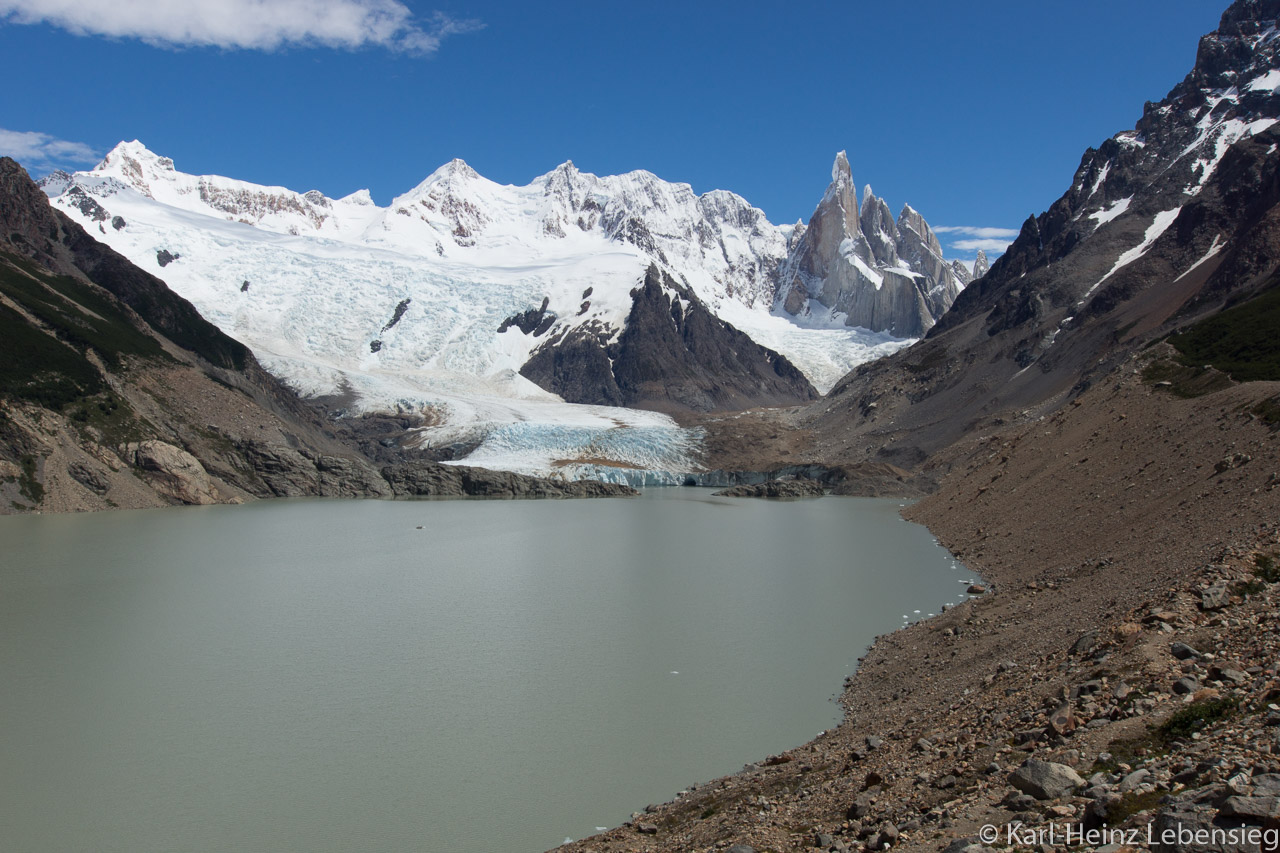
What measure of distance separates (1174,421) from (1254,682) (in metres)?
22.7

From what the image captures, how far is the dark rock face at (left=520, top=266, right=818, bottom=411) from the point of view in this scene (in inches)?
6378

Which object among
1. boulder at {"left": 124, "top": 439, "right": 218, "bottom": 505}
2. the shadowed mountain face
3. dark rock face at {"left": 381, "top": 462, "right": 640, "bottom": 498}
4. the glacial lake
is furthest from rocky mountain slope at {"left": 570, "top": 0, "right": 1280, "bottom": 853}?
boulder at {"left": 124, "top": 439, "right": 218, "bottom": 505}

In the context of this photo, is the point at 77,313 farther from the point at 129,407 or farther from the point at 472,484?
the point at 472,484

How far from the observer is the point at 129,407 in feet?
179

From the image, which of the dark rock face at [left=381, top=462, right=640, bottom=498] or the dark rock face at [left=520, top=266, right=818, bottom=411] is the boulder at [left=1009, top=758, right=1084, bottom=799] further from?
the dark rock face at [left=520, top=266, right=818, bottom=411]

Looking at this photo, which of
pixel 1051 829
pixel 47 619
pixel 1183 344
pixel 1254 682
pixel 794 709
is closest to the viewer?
pixel 1051 829

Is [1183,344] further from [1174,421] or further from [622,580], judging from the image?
[622,580]

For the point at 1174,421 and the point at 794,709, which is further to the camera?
the point at 1174,421

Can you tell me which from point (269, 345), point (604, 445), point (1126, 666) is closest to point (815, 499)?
point (604, 445)

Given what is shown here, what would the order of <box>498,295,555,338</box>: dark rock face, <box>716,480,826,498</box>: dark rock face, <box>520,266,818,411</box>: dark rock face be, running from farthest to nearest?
<box>520,266,818,411</box>: dark rock face, <box>498,295,555,338</box>: dark rock face, <box>716,480,826,498</box>: dark rock face

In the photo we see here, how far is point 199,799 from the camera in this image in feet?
35.0

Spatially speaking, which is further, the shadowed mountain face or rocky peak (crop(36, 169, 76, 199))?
rocky peak (crop(36, 169, 76, 199))

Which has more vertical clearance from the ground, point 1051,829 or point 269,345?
point 269,345

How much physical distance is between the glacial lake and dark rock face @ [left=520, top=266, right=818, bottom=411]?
127434 mm
